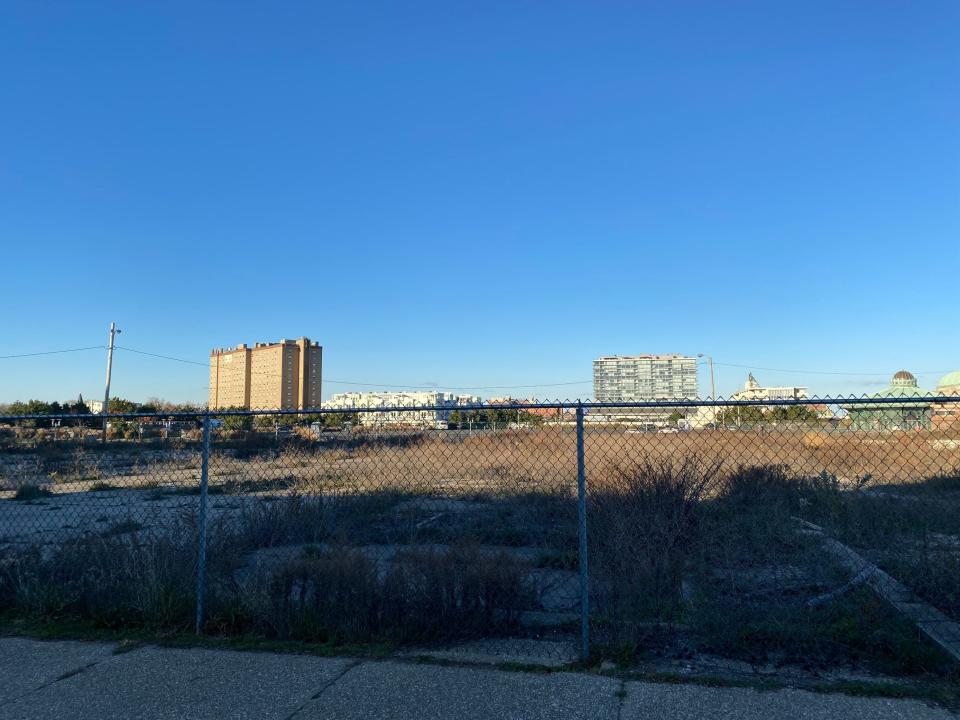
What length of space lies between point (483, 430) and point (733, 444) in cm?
244

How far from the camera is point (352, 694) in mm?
4141

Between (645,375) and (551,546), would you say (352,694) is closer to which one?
(551,546)

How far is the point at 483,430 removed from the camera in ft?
18.6

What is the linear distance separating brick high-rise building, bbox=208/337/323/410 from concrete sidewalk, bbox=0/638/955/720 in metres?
87.9

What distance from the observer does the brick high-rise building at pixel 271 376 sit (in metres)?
92.0

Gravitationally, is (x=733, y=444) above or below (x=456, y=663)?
above

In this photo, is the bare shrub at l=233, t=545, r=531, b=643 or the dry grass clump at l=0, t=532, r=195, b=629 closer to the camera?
the bare shrub at l=233, t=545, r=531, b=643

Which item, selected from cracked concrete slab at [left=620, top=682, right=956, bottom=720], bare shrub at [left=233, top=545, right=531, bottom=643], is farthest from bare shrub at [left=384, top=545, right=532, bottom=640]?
cracked concrete slab at [left=620, top=682, right=956, bottom=720]

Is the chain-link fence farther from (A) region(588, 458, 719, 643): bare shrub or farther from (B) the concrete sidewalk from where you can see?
(B) the concrete sidewalk

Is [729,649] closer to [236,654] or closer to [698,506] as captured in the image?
[698,506]

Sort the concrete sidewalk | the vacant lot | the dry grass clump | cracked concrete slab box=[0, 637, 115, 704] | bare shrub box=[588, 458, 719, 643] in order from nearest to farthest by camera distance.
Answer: the concrete sidewalk
cracked concrete slab box=[0, 637, 115, 704]
the vacant lot
bare shrub box=[588, 458, 719, 643]
the dry grass clump

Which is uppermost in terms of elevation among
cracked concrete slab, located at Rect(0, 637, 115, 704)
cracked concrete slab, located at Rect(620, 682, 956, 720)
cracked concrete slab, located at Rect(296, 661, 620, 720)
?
cracked concrete slab, located at Rect(620, 682, 956, 720)

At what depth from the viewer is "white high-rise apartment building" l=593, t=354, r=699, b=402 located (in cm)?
8556

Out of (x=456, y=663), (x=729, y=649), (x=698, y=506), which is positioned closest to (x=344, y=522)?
(x=456, y=663)
